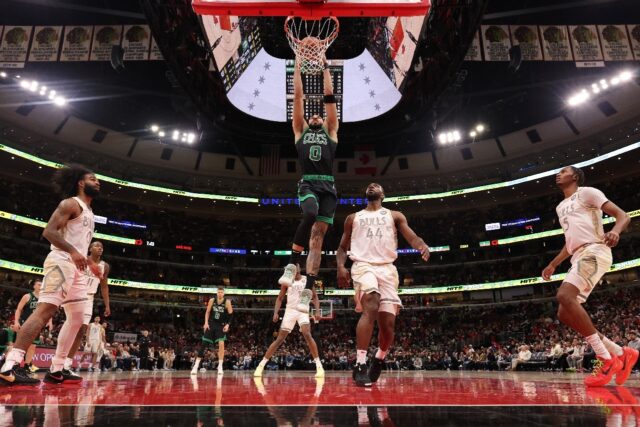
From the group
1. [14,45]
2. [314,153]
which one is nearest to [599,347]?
[314,153]

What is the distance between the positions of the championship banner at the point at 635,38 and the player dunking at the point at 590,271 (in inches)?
546

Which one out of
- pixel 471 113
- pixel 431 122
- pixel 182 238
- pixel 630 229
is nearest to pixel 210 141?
pixel 182 238

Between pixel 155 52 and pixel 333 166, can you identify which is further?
pixel 333 166

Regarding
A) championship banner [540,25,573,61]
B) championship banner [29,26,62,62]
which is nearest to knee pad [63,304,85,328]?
championship banner [29,26,62,62]

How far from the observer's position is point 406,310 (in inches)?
1467

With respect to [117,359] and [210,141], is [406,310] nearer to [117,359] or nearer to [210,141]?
[210,141]

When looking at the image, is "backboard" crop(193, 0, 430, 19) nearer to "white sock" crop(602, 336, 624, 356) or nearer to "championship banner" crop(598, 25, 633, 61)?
"white sock" crop(602, 336, 624, 356)

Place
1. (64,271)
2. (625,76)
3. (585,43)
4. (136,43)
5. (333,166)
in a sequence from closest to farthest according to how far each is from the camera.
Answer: (64,271) < (585,43) < (136,43) < (625,76) < (333,166)

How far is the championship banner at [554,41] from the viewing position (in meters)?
16.0

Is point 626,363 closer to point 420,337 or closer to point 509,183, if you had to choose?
point 420,337

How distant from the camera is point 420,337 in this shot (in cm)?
3297

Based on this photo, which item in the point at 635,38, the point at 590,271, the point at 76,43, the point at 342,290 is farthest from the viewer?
the point at 342,290

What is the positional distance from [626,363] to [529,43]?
14134 mm

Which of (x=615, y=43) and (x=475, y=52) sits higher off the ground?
(x=475, y=52)
